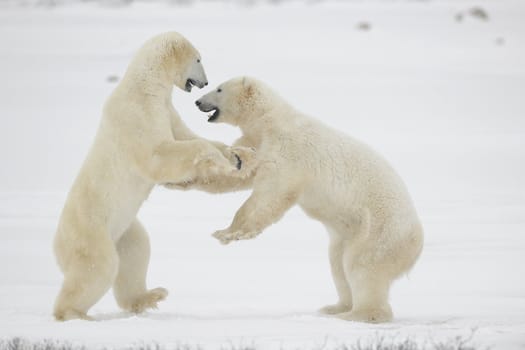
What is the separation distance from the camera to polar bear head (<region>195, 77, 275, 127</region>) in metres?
6.78

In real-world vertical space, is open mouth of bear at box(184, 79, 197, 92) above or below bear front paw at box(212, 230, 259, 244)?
above

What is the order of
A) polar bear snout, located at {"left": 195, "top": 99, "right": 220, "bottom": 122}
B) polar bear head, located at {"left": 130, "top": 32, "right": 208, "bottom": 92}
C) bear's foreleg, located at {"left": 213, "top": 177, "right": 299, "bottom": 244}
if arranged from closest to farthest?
bear's foreleg, located at {"left": 213, "top": 177, "right": 299, "bottom": 244}
polar bear head, located at {"left": 130, "top": 32, "right": 208, "bottom": 92}
polar bear snout, located at {"left": 195, "top": 99, "right": 220, "bottom": 122}

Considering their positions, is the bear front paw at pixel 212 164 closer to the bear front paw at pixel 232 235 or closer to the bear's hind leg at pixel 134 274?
the bear front paw at pixel 232 235

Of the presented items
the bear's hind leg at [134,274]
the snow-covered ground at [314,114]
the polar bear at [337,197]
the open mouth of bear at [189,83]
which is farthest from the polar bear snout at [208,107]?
the snow-covered ground at [314,114]

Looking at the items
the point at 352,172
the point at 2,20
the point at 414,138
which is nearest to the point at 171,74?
the point at 352,172

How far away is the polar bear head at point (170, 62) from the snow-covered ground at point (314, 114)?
5.55 feet

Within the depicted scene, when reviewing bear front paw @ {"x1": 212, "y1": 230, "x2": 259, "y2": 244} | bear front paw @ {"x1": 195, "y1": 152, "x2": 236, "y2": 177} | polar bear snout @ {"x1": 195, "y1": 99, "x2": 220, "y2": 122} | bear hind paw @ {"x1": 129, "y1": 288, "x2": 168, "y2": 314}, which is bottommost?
bear hind paw @ {"x1": 129, "y1": 288, "x2": 168, "y2": 314}

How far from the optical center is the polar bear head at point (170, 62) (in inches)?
251

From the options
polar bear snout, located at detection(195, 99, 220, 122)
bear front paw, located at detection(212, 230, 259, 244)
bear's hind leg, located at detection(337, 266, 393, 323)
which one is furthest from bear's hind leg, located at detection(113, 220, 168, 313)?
bear's hind leg, located at detection(337, 266, 393, 323)

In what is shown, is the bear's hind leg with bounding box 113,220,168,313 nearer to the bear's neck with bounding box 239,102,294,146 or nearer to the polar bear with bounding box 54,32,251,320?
the polar bear with bounding box 54,32,251,320

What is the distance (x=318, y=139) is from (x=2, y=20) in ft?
107

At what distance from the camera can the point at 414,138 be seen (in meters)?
18.0

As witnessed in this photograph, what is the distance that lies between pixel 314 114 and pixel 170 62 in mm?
14027

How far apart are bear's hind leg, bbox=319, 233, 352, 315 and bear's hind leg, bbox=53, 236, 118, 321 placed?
5.31 ft
